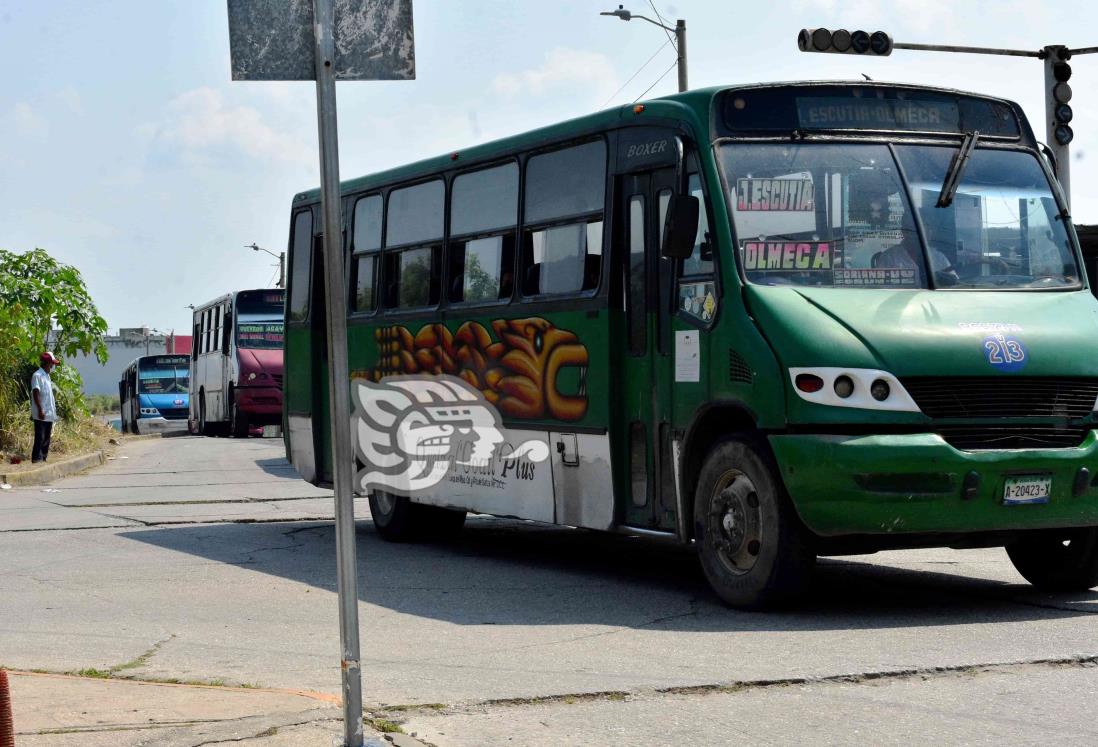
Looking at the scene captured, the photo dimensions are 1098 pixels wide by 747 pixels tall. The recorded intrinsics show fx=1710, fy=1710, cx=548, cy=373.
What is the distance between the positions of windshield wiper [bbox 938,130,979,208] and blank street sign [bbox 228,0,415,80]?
16.8 feet

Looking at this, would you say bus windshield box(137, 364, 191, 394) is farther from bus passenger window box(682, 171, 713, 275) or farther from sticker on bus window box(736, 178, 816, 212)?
sticker on bus window box(736, 178, 816, 212)

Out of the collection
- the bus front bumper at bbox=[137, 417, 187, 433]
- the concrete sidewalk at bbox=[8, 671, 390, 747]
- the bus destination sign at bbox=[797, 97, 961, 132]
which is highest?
the bus destination sign at bbox=[797, 97, 961, 132]

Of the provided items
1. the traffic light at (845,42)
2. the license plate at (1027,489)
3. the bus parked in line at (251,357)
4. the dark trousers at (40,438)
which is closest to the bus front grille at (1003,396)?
the license plate at (1027,489)

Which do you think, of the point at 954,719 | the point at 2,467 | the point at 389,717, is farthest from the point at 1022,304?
the point at 2,467

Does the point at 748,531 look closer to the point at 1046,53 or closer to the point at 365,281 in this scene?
the point at 365,281

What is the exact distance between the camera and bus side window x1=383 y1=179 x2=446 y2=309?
13.5 meters

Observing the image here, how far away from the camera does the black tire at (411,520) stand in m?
14.0

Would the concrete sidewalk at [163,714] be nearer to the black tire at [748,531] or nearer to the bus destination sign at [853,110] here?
the black tire at [748,531]

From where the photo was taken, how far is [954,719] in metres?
6.36

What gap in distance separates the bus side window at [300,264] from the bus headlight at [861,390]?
795 centimetres

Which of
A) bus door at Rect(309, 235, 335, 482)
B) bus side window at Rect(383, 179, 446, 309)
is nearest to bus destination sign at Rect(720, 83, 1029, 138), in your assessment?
bus side window at Rect(383, 179, 446, 309)

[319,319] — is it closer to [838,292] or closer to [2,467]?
[838,292]

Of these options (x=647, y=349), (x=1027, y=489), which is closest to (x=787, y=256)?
(x=647, y=349)

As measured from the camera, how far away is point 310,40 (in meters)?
5.44
